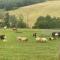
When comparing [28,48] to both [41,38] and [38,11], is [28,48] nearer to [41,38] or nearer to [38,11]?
[41,38]

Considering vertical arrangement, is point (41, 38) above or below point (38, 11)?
below

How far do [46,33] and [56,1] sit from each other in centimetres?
24

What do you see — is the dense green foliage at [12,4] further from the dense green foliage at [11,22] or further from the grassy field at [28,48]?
the grassy field at [28,48]

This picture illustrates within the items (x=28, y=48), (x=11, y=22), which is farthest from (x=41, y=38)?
(x=11, y=22)

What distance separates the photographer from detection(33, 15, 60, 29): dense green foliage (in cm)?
164

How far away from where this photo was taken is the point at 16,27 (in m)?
1.65

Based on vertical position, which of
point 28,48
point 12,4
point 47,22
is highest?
point 12,4

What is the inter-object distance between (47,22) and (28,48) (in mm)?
230

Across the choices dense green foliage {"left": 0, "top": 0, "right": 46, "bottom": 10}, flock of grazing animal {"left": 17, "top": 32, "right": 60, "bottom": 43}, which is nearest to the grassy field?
flock of grazing animal {"left": 17, "top": 32, "right": 60, "bottom": 43}

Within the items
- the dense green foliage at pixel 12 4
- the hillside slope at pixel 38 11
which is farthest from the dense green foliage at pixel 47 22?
the dense green foliage at pixel 12 4

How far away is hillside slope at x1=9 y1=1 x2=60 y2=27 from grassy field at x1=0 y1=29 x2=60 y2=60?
0.09m

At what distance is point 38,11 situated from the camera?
1.65m

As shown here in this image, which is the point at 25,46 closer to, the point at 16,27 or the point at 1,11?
the point at 16,27

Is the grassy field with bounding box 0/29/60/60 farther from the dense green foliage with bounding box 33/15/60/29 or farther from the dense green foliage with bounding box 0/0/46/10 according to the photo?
the dense green foliage with bounding box 0/0/46/10
